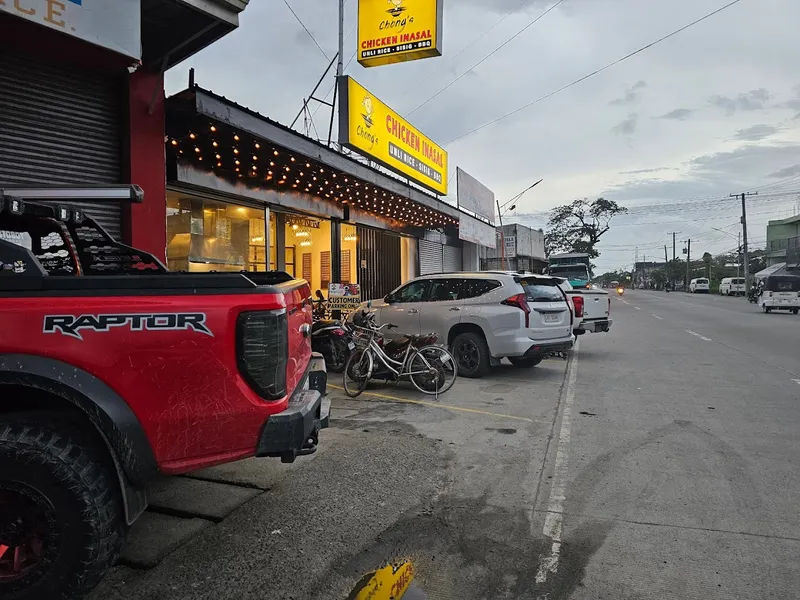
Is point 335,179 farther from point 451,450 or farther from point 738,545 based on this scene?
point 738,545

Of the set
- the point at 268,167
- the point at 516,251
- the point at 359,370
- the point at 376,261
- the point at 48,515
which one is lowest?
the point at 359,370

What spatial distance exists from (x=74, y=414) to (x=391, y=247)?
17.0 meters

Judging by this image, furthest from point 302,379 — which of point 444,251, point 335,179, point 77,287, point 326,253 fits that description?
point 444,251

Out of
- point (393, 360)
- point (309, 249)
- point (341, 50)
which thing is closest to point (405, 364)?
point (393, 360)

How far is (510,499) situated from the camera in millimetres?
4121

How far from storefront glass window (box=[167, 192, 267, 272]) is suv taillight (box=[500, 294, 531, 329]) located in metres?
5.90

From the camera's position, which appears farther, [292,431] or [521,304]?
[521,304]

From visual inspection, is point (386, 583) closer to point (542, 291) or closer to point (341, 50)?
point (542, 291)

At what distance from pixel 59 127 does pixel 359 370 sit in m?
Answer: 5.12

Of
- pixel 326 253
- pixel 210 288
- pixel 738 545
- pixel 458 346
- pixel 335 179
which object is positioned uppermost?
pixel 335 179

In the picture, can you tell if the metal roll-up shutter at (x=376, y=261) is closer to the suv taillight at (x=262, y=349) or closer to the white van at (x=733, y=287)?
the suv taillight at (x=262, y=349)

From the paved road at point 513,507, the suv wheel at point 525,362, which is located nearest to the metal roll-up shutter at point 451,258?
the suv wheel at point 525,362

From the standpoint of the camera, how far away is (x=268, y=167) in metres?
10.8

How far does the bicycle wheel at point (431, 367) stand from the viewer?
25.0ft
